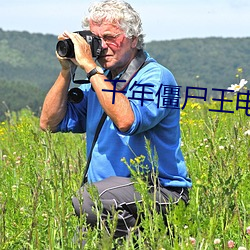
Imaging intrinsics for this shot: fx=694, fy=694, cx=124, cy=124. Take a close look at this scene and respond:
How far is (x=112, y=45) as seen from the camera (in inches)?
142

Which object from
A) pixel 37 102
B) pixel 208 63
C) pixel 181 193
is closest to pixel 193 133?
pixel 181 193

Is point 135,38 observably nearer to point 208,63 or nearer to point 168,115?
point 168,115

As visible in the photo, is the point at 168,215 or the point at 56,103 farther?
the point at 56,103

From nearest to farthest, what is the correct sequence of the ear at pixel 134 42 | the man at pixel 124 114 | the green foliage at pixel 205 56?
1. the man at pixel 124 114
2. the ear at pixel 134 42
3. the green foliage at pixel 205 56

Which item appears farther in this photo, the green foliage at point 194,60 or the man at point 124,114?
the green foliage at point 194,60

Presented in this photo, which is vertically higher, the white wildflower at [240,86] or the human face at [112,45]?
the human face at [112,45]

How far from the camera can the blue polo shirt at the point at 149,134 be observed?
344 cm

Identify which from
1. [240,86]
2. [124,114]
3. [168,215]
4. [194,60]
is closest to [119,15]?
[124,114]

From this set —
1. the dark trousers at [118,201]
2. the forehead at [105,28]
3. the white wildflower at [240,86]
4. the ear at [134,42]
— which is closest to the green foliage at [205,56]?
the white wildflower at [240,86]

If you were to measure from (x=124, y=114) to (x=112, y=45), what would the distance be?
1.51ft

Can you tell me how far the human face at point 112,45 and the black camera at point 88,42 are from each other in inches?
1.6

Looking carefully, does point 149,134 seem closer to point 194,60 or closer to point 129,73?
point 129,73

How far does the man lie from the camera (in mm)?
3406

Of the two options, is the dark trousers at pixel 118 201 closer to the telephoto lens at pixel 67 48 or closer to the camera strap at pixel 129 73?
the camera strap at pixel 129 73
